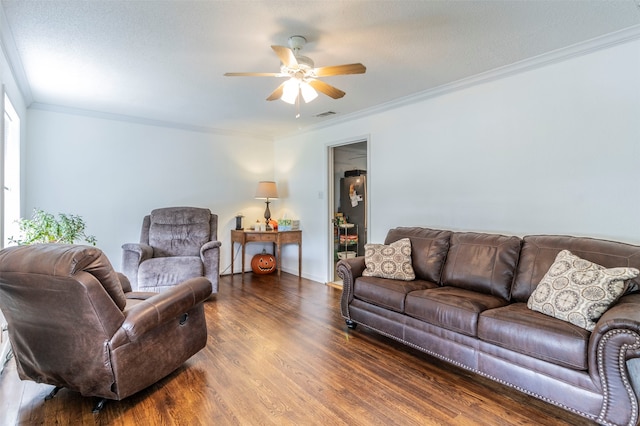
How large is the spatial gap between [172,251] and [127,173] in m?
1.29

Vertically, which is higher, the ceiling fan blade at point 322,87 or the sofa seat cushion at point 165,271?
the ceiling fan blade at point 322,87

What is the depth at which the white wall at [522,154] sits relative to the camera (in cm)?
246

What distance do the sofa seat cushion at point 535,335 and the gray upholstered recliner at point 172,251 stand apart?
3056 mm

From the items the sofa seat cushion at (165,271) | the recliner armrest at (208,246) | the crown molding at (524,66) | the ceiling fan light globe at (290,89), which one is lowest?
the sofa seat cushion at (165,271)

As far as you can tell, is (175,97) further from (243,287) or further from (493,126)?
(493,126)

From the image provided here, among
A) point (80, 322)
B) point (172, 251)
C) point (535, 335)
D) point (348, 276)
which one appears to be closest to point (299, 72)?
point (348, 276)

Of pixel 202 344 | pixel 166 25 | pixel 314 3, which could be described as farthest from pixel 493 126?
pixel 202 344

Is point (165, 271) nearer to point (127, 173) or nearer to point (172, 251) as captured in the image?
point (172, 251)

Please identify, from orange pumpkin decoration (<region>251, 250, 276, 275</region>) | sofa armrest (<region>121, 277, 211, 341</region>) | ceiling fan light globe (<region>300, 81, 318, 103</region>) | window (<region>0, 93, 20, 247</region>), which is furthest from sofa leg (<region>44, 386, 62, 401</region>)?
orange pumpkin decoration (<region>251, 250, 276, 275</region>)

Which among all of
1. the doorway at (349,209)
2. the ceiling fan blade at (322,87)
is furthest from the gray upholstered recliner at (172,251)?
the ceiling fan blade at (322,87)

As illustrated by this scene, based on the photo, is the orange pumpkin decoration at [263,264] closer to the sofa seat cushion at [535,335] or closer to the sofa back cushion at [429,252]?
the sofa back cushion at [429,252]

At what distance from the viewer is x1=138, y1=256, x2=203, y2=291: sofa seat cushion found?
3766 millimetres

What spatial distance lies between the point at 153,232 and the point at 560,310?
4.31m

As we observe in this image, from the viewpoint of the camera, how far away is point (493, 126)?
3152 mm
